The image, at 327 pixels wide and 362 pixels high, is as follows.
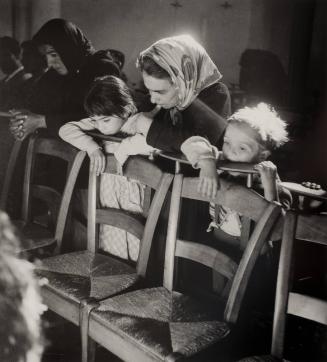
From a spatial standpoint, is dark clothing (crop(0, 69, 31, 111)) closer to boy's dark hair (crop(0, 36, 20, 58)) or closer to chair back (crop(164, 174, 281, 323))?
boy's dark hair (crop(0, 36, 20, 58))

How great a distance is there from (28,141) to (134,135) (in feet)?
2.29

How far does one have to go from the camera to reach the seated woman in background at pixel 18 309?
1.41 meters

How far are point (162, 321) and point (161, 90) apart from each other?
88 cm

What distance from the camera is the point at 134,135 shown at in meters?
1.75

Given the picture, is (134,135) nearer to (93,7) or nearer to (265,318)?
(265,318)

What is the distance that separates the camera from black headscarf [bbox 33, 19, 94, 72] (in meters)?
2.13

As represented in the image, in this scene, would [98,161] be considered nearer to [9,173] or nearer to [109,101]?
[109,101]

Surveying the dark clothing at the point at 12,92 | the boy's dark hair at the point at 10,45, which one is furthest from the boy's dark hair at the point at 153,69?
the boy's dark hair at the point at 10,45

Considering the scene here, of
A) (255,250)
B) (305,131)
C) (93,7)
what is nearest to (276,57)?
(305,131)

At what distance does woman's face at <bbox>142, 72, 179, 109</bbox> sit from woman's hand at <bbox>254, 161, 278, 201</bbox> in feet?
1.80

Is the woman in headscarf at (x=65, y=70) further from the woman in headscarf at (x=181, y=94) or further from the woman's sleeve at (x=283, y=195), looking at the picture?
the woman's sleeve at (x=283, y=195)

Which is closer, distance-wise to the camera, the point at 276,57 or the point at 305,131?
the point at 305,131

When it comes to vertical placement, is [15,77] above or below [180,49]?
below

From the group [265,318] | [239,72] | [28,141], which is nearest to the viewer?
[265,318]
